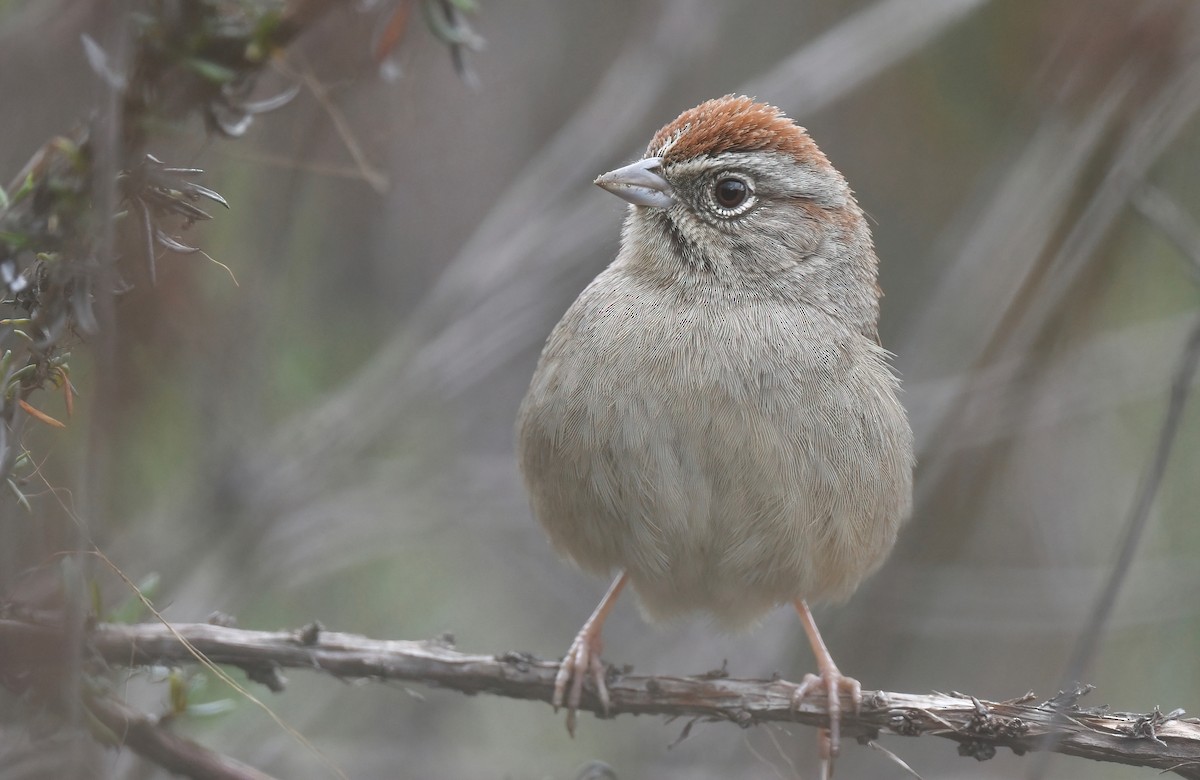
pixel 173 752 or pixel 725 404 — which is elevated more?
pixel 725 404

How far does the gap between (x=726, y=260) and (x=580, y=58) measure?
3.88 m

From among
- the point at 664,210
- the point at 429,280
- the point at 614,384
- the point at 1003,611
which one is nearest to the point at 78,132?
the point at 614,384

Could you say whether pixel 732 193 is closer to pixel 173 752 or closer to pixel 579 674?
pixel 579 674

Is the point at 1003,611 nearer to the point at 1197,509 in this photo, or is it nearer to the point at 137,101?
the point at 1197,509

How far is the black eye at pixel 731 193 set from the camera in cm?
439

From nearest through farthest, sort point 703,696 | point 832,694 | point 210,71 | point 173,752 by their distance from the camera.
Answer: point 210,71 < point 173,752 < point 703,696 < point 832,694

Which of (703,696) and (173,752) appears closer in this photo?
(173,752)

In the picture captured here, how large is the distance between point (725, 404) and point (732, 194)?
0.97 metres

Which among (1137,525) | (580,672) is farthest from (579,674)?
Result: (1137,525)

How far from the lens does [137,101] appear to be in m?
2.51

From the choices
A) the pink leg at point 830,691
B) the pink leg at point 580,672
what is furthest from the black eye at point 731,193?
the pink leg at point 580,672

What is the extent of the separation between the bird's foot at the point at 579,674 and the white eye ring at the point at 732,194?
1627mm

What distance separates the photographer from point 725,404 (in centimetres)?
383

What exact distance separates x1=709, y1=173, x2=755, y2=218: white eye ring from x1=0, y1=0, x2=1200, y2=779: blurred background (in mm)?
1125
